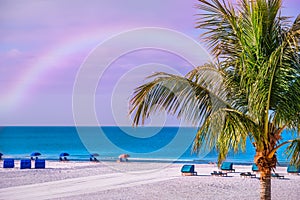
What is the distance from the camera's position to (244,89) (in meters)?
7.04

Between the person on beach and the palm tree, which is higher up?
→ the palm tree

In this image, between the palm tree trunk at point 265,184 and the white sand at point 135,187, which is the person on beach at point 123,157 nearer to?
the white sand at point 135,187

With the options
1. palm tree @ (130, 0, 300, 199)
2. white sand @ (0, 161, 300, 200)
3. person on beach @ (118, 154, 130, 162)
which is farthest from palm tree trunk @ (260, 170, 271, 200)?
person on beach @ (118, 154, 130, 162)

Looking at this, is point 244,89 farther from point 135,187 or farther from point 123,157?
point 123,157

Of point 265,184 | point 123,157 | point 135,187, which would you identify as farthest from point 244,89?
point 123,157

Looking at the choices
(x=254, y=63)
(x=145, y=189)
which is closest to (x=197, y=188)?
(x=145, y=189)

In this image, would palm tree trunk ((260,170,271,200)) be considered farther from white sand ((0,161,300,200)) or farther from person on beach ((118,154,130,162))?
person on beach ((118,154,130,162))

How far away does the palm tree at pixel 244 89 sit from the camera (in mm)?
6609

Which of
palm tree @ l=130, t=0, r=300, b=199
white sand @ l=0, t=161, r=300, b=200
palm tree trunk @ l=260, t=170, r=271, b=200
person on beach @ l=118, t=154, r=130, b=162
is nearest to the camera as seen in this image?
palm tree @ l=130, t=0, r=300, b=199

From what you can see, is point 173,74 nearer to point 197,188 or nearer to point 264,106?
point 264,106

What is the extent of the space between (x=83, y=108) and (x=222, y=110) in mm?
4130

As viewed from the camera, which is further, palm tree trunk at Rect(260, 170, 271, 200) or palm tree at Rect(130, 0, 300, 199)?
palm tree trunk at Rect(260, 170, 271, 200)

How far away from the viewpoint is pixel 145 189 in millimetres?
15859

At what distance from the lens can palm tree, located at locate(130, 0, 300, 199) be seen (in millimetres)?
6609
